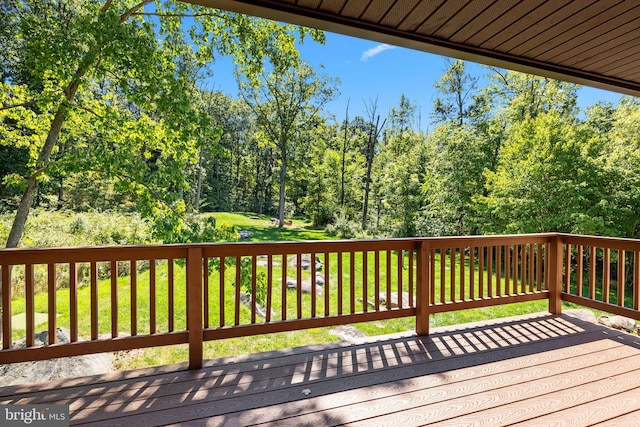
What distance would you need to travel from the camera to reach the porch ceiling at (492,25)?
1761 mm

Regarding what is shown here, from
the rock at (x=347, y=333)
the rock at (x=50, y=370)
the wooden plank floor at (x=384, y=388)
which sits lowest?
the rock at (x=347, y=333)

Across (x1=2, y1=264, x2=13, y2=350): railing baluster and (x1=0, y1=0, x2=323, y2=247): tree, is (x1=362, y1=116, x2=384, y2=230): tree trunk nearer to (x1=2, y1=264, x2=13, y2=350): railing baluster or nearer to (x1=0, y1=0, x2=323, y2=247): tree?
(x1=0, y1=0, x2=323, y2=247): tree

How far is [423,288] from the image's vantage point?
9.78 ft

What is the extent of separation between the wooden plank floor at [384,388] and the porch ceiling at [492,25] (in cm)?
231

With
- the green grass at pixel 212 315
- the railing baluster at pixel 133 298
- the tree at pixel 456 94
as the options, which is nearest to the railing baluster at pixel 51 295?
the railing baluster at pixel 133 298

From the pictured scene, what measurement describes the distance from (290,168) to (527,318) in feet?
56.0

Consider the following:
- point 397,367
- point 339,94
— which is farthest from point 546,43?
point 339,94

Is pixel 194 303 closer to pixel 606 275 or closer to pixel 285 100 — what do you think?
pixel 606 275

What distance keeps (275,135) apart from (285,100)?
6.44 ft

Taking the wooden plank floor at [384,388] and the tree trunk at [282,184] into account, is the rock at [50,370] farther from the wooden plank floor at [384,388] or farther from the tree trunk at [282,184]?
the tree trunk at [282,184]

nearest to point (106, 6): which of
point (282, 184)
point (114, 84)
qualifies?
point (114, 84)

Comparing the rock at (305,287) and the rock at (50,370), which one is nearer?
the rock at (50,370)

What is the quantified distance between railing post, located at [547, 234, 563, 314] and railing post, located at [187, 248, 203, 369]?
3.77 metres

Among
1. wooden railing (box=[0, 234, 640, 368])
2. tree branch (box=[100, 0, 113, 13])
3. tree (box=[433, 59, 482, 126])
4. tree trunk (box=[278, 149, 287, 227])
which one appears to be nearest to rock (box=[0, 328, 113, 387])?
wooden railing (box=[0, 234, 640, 368])
